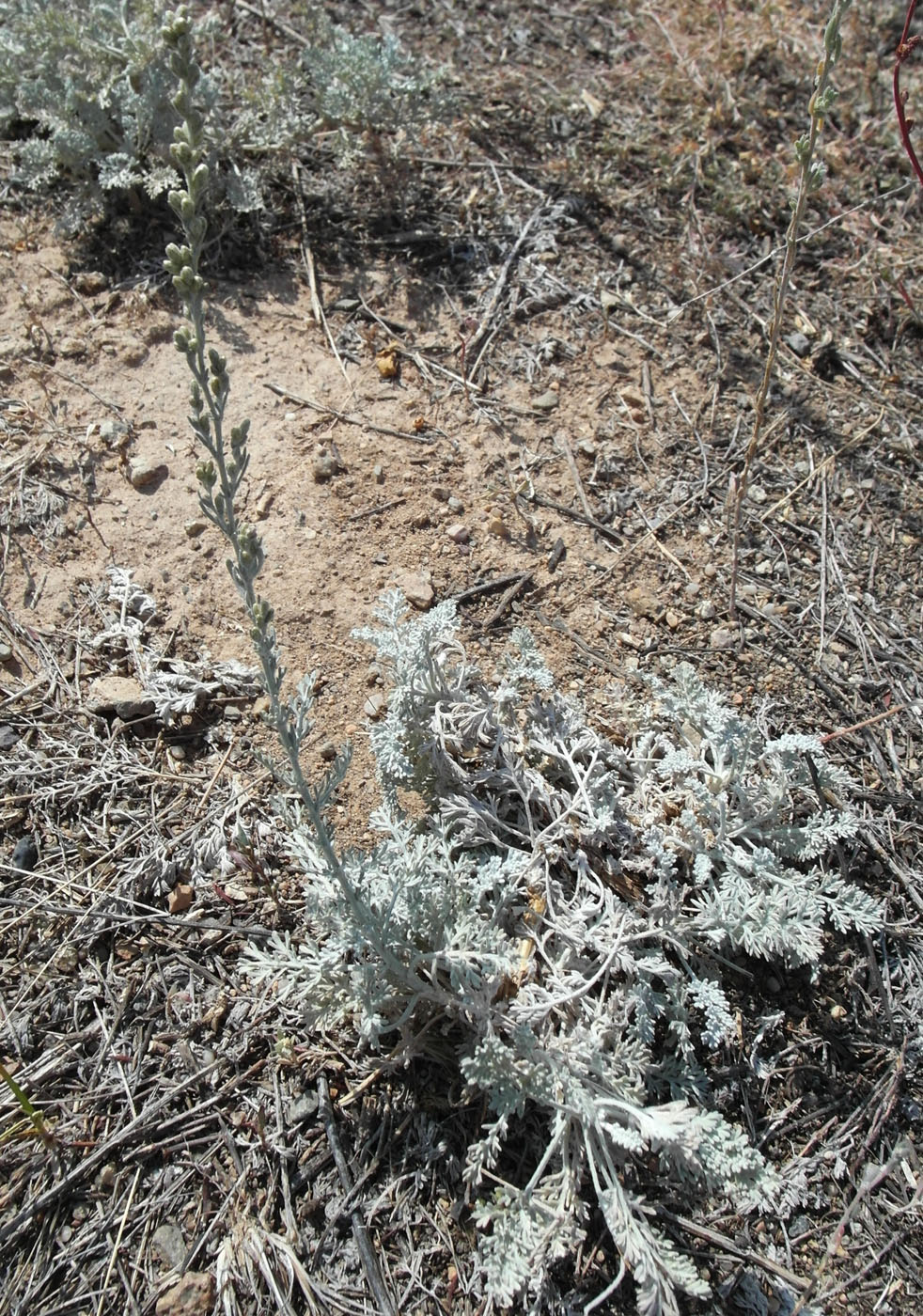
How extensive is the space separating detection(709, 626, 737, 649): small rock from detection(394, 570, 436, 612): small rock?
0.95 meters

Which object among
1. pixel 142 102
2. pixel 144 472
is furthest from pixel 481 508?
pixel 142 102

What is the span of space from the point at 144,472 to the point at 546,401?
4.96 feet

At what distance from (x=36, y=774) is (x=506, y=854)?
1.40 meters

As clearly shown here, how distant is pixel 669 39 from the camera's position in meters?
4.73

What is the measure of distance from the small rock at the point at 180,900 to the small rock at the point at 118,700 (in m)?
0.57

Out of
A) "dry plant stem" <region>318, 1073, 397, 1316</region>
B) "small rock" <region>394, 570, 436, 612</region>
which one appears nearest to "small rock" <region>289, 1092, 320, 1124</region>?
"dry plant stem" <region>318, 1073, 397, 1316</region>

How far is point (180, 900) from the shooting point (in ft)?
8.73

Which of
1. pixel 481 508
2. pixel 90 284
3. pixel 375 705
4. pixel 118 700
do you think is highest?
pixel 481 508

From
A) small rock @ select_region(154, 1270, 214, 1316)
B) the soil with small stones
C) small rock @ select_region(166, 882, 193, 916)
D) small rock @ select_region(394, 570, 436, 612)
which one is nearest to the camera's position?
small rock @ select_region(154, 1270, 214, 1316)

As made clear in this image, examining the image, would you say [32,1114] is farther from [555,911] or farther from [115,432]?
[115,432]

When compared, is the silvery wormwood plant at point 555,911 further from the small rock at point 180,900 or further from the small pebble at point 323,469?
the small pebble at point 323,469

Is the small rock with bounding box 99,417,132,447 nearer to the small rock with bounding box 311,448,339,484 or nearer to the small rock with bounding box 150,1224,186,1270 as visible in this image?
the small rock with bounding box 311,448,339,484

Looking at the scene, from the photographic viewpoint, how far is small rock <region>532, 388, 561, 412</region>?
12.1 feet

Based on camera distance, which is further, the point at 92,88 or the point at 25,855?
the point at 92,88
